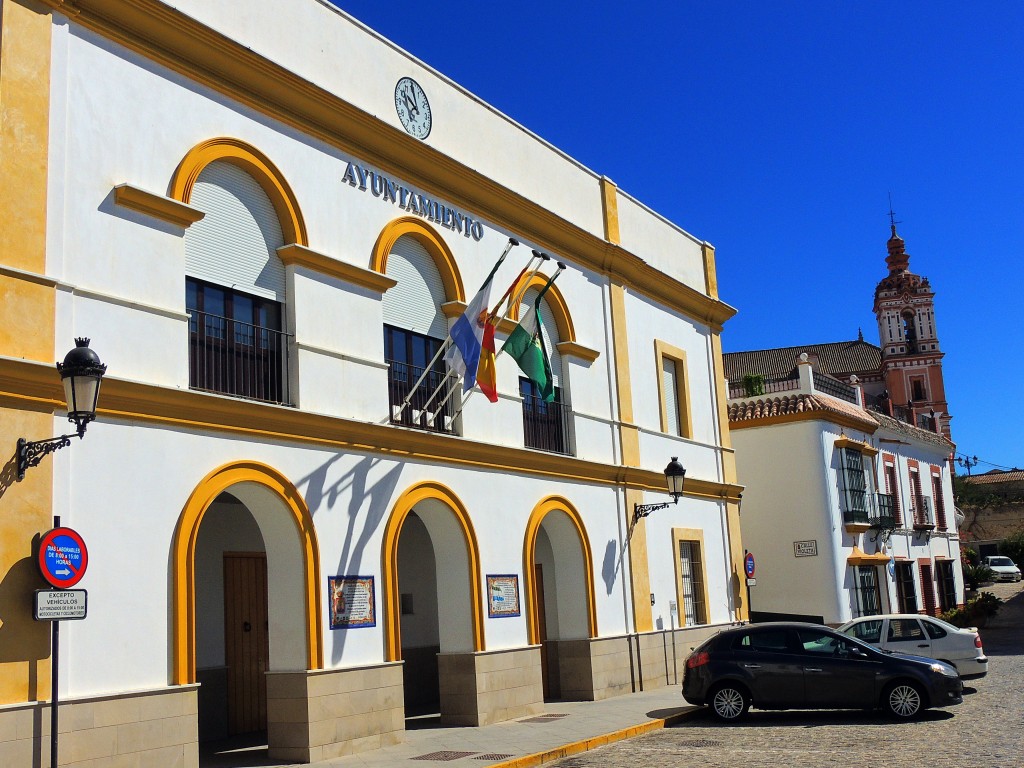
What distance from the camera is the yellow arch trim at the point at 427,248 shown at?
49.4ft

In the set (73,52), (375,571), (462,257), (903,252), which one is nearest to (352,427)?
(375,571)

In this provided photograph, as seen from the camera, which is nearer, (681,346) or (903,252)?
(681,346)

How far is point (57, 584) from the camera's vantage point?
9.80 metres

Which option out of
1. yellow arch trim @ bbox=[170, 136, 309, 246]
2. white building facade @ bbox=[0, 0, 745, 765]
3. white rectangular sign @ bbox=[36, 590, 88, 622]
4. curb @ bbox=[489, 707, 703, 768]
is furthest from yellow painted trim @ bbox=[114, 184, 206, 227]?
curb @ bbox=[489, 707, 703, 768]

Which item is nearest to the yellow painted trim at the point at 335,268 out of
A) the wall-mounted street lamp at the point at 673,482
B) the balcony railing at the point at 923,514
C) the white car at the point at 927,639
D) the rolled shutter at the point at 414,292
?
the rolled shutter at the point at 414,292

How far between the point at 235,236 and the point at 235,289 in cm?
64

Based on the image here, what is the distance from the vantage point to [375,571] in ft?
46.2

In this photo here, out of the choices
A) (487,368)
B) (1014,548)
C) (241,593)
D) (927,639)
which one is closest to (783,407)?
(927,639)

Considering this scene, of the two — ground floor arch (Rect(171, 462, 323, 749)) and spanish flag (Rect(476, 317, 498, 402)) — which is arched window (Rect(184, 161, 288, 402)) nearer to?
ground floor arch (Rect(171, 462, 323, 749))

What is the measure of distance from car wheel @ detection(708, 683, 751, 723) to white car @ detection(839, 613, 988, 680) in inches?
118

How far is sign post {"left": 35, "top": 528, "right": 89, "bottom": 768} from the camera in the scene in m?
9.45

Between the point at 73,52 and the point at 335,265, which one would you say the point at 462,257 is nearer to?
Answer: the point at 335,265

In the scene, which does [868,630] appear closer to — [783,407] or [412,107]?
[783,407]

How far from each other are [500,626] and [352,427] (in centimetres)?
422
